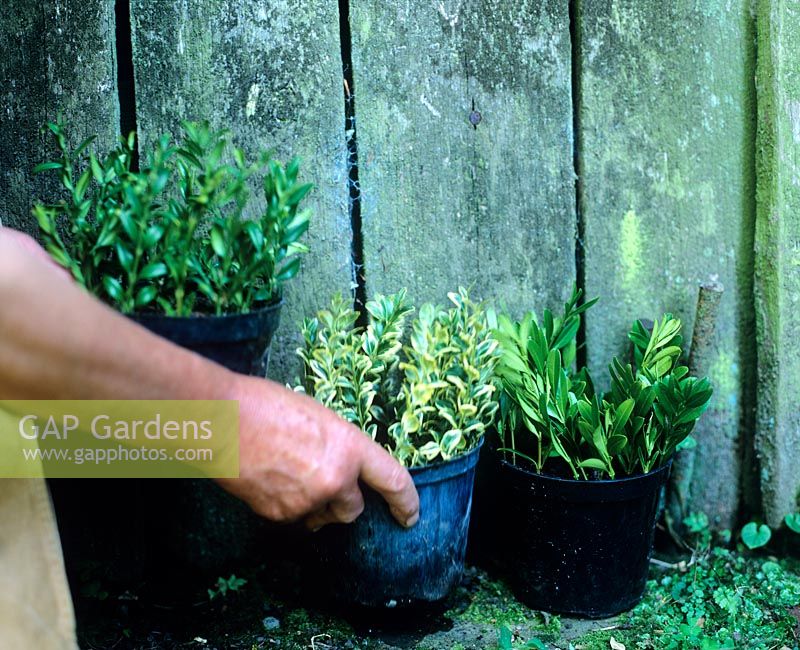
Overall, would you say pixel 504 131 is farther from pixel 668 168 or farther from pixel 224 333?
pixel 224 333

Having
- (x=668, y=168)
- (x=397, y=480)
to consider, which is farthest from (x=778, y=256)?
(x=397, y=480)

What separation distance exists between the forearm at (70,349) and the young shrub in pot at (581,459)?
0.93 m

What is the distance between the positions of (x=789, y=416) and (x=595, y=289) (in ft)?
2.02

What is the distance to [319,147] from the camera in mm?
2029

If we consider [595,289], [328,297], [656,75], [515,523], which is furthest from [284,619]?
[656,75]

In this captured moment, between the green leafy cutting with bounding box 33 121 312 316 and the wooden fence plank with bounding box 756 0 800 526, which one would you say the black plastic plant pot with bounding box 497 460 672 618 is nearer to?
the wooden fence plank with bounding box 756 0 800 526

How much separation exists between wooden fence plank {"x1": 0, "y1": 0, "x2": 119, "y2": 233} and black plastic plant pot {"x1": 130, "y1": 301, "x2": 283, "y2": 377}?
0.72 meters

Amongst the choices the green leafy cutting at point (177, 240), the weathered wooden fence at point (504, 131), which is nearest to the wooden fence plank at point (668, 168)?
the weathered wooden fence at point (504, 131)

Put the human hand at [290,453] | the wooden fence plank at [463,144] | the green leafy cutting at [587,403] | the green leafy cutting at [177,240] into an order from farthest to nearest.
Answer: the wooden fence plank at [463,144] < the green leafy cutting at [587,403] < the green leafy cutting at [177,240] < the human hand at [290,453]

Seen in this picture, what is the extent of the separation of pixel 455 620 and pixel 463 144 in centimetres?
117

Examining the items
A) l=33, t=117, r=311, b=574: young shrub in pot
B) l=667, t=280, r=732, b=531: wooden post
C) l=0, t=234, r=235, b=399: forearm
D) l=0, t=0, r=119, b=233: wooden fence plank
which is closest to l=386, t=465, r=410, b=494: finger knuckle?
l=33, t=117, r=311, b=574: young shrub in pot

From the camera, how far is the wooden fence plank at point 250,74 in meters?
1.96

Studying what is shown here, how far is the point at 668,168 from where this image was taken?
215cm

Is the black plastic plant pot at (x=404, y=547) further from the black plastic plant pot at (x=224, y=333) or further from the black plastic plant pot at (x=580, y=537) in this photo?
the black plastic plant pot at (x=224, y=333)
